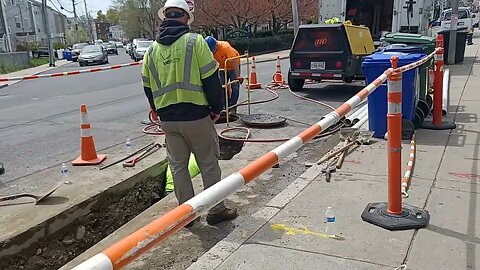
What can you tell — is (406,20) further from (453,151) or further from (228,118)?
(453,151)

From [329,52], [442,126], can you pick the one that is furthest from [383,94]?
[329,52]

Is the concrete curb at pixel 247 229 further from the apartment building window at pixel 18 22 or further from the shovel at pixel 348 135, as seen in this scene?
the apartment building window at pixel 18 22

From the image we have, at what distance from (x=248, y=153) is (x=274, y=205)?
2.50 meters

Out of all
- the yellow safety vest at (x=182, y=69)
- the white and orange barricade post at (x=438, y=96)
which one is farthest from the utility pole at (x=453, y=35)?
the yellow safety vest at (x=182, y=69)

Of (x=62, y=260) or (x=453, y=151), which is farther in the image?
(x=453, y=151)

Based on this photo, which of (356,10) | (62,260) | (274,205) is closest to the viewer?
(274,205)

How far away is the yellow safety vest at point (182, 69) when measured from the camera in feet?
13.3

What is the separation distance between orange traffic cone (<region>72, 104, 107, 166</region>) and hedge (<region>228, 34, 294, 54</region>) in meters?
29.3

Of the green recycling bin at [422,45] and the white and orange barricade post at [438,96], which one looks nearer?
the white and orange barricade post at [438,96]

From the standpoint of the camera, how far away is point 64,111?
11.3 meters

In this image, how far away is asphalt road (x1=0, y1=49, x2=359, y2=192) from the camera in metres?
7.04

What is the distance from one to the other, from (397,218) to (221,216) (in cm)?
164

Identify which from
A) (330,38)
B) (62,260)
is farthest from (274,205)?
(330,38)

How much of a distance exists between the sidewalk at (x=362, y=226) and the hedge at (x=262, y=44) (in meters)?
30.2
